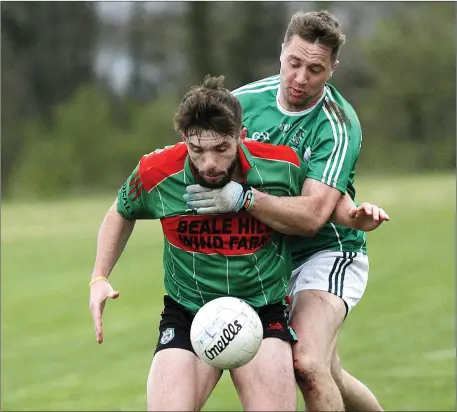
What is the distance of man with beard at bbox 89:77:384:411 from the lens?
4.96 meters

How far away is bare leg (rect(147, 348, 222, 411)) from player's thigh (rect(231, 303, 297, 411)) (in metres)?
0.19

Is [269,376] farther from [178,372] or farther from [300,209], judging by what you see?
[300,209]

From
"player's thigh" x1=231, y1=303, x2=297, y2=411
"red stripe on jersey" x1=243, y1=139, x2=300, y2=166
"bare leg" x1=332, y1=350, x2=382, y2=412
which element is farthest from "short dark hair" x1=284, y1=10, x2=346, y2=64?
"bare leg" x1=332, y1=350, x2=382, y2=412

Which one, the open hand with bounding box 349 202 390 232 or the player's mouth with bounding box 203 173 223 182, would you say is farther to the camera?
the open hand with bounding box 349 202 390 232

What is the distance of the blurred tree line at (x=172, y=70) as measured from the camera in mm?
42062

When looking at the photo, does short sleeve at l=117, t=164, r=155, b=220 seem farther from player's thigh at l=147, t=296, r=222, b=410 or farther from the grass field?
the grass field

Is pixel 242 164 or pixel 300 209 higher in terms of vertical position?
pixel 242 164

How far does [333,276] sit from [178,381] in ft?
4.71

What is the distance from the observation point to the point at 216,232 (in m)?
5.24

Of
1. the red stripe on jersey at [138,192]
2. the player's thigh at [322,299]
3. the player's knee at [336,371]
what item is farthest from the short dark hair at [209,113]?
the player's knee at [336,371]

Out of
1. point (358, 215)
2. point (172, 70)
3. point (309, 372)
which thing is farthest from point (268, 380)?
point (172, 70)

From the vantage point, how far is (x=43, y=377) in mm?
11008

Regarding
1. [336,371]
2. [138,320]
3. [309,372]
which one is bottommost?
[138,320]

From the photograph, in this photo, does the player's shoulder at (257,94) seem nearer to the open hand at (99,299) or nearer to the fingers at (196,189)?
the fingers at (196,189)
